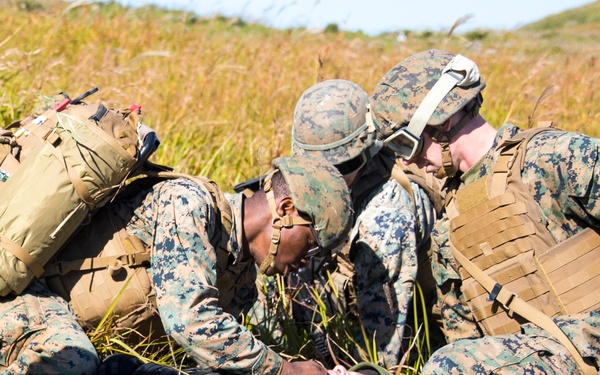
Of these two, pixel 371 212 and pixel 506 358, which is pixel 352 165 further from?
pixel 506 358

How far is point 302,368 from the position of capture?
129 inches

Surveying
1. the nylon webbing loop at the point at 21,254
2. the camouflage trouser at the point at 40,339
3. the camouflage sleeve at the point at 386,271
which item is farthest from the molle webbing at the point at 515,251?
the nylon webbing loop at the point at 21,254

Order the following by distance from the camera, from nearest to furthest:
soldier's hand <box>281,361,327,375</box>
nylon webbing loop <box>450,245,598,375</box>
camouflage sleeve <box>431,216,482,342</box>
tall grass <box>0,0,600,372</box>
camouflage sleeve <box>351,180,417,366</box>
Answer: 1. nylon webbing loop <box>450,245,598,375</box>
2. soldier's hand <box>281,361,327,375</box>
3. camouflage sleeve <box>431,216,482,342</box>
4. camouflage sleeve <box>351,180,417,366</box>
5. tall grass <box>0,0,600,372</box>

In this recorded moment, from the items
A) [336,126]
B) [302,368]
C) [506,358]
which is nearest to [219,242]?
[302,368]

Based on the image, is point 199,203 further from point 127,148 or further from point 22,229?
point 22,229

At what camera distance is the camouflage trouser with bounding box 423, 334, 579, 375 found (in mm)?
3098

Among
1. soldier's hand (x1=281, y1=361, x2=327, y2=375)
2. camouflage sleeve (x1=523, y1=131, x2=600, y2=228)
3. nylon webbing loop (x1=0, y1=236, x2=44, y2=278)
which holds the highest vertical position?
camouflage sleeve (x1=523, y1=131, x2=600, y2=228)

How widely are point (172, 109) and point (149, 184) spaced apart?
9.43 ft

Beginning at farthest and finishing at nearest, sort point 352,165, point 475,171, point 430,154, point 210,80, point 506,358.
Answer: point 210,80, point 352,165, point 430,154, point 475,171, point 506,358

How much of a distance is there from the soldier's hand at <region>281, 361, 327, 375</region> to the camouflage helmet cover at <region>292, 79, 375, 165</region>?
1441 mm

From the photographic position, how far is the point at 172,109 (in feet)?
20.7

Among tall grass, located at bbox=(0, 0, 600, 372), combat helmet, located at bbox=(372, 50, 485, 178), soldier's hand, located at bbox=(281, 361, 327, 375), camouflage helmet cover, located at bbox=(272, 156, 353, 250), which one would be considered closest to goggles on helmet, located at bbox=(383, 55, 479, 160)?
combat helmet, located at bbox=(372, 50, 485, 178)

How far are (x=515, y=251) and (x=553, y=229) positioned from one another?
7.3 inches

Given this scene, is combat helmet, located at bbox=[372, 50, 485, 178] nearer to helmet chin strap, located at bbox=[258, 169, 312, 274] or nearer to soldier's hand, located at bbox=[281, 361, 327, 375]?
helmet chin strap, located at bbox=[258, 169, 312, 274]
